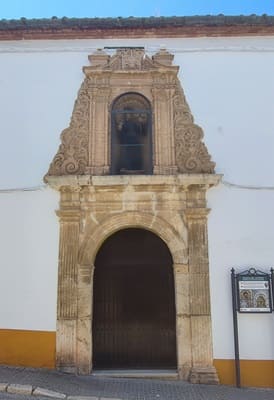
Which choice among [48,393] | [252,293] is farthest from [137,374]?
[252,293]

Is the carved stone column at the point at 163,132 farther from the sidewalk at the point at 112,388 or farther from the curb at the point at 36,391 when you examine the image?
the curb at the point at 36,391

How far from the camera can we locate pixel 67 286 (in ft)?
22.6

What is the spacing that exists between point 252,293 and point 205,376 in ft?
4.77

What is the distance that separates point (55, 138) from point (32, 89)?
3.41 ft

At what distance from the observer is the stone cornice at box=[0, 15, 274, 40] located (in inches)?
300

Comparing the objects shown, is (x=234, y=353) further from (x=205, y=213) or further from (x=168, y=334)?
(x=205, y=213)

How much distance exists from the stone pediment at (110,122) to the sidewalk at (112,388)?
317 cm

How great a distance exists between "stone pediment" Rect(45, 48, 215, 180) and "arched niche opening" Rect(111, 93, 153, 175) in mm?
122

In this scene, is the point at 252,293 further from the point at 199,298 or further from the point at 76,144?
the point at 76,144

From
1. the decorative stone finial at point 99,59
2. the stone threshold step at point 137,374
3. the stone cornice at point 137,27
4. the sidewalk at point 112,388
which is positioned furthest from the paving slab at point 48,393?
the stone cornice at point 137,27

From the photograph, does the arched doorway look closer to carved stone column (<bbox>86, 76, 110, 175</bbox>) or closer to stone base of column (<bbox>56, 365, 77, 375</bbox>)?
stone base of column (<bbox>56, 365, 77, 375</bbox>)

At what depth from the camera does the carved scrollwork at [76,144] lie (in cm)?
731

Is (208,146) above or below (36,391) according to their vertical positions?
above

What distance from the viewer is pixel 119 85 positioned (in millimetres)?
7621
